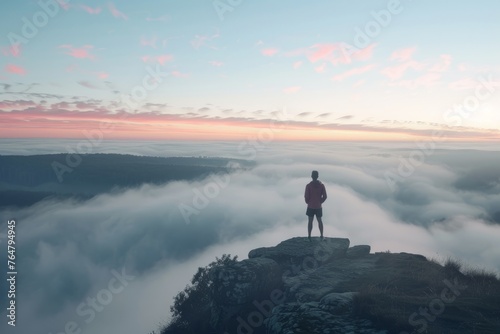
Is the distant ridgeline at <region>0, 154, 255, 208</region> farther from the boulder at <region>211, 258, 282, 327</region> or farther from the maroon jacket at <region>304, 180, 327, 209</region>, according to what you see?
the maroon jacket at <region>304, 180, 327, 209</region>

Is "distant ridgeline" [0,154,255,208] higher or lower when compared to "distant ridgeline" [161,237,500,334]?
lower

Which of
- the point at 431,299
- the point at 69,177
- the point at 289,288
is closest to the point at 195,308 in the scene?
the point at 289,288

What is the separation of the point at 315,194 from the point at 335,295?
580 cm

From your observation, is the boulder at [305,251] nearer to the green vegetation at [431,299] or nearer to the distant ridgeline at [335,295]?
the distant ridgeline at [335,295]

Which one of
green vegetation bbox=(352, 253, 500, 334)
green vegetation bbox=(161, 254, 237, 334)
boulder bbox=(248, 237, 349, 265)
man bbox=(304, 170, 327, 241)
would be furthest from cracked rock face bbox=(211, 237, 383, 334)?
man bbox=(304, 170, 327, 241)

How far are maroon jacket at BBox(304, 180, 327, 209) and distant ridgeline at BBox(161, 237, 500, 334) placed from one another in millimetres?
1995

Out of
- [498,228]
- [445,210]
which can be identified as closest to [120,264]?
[498,228]

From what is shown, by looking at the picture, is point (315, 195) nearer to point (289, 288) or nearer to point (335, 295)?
point (289, 288)

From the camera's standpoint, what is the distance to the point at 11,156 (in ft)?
626

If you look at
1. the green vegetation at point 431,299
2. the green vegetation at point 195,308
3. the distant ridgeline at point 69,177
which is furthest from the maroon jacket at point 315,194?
the distant ridgeline at point 69,177

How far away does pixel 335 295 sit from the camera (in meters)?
8.49

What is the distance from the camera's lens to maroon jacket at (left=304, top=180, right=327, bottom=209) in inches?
541

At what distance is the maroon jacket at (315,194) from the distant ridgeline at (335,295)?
6.54 ft

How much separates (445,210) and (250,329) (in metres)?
205
